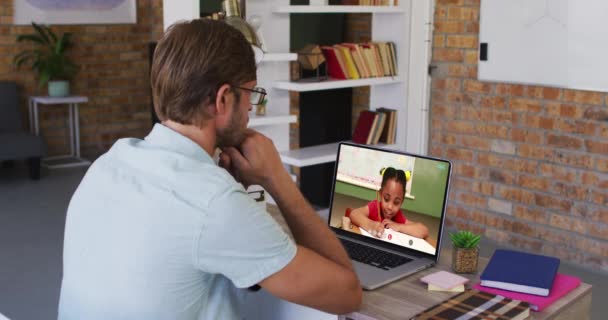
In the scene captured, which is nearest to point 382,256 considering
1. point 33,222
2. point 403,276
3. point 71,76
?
point 403,276

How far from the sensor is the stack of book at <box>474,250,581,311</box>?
1.79 meters

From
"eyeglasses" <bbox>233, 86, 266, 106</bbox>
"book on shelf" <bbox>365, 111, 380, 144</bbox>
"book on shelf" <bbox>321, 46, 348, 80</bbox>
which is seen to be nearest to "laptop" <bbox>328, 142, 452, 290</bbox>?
"eyeglasses" <bbox>233, 86, 266, 106</bbox>

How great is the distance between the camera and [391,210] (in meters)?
2.12

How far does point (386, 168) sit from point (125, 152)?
36.4 inches

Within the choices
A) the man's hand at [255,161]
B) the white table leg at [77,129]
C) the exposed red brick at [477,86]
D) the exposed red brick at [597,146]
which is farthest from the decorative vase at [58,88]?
the man's hand at [255,161]

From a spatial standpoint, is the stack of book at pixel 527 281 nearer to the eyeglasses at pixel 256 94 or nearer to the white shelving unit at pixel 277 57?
the eyeglasses at pixel 256 94

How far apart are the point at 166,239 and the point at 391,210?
3.14 ft

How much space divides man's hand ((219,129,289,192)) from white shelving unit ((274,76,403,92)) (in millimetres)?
2195

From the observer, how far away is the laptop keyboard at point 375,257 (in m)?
2.00

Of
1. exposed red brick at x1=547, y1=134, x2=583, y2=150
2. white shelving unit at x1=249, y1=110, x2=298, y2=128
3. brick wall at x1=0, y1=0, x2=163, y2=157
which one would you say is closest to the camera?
white shelving unit at x1=249, y1=110, x2=298, y2=128

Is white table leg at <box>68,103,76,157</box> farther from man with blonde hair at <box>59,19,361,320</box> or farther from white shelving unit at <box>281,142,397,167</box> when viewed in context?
man with blonde hair at <box>59,19,361,320</box>

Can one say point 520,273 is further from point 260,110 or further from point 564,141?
point 564,141

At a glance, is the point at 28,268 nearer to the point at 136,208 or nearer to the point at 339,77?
the point at 339,77

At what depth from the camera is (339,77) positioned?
14.3ft
